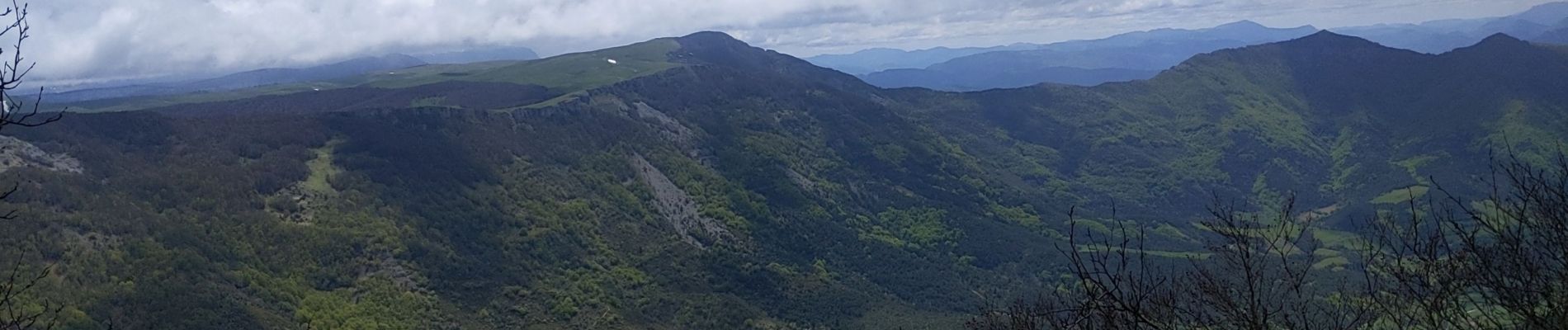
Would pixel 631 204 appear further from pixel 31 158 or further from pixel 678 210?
pixel 31 158

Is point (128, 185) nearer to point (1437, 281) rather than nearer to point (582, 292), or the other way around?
point (582, 292)

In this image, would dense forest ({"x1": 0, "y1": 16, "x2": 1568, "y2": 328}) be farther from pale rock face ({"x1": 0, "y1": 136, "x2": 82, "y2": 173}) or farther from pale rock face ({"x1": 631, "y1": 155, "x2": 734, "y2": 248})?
pale rock face ({"x1": 631, "y1": 155, "x2": 734, "y2": 248})

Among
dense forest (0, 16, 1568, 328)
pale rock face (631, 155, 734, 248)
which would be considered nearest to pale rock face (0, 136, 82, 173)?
dense forest (0, 16, 1568, 328)

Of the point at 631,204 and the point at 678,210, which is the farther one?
the point at 678,210

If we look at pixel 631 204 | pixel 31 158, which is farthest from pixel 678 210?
pixel 31 158

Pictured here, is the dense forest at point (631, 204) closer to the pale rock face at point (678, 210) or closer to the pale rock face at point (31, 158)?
the pale rock face at point (31, 158)

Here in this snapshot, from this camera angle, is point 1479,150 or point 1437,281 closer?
point 1437,281

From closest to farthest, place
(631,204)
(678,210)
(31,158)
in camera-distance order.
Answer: (31,158)
(631,204)
(678,210)

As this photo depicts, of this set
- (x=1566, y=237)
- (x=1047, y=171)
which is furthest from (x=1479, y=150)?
(x=1566, y=237)

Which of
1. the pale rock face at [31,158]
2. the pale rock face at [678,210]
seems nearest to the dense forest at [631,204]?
the pale rock face at [31,158]
